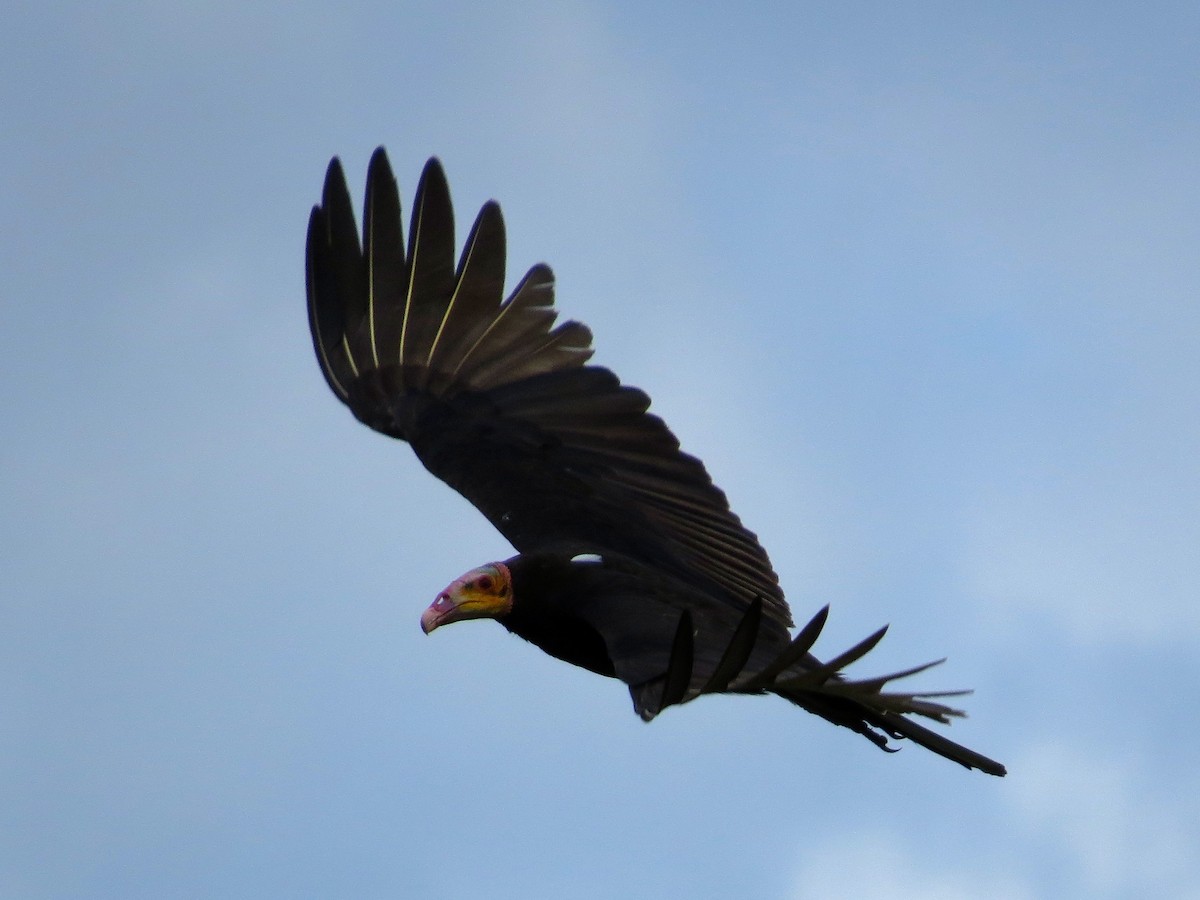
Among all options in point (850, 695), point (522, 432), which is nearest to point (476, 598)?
point (522, 432)

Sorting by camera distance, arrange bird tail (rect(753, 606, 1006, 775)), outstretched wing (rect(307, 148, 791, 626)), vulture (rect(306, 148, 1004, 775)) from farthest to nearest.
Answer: outstretched wing (rect(307, 148, 791, 626))
vulture (rect(306, 148, 1004, 775))
bird tail (rect(753, 606, 1006, 775))

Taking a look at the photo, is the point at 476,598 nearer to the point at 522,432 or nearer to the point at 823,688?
the point at 522,432

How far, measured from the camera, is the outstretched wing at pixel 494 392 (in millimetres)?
9602

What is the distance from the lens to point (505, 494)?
31.7 ft

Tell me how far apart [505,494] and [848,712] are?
8.95 ft

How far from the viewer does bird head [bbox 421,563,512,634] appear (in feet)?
30.0

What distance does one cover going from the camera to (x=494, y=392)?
1033 cm

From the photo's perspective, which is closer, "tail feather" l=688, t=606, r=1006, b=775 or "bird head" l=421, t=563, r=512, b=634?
"tail feather" l=688, t=606, r=1006, b=775

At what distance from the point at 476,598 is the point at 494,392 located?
1541 millimetres

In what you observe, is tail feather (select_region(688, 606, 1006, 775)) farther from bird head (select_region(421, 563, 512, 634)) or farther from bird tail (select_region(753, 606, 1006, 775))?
bird head (select_region(421, 563, 512, 634))

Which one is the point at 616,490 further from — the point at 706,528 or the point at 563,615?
the point at 563,615

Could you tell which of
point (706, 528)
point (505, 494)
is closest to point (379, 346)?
point (505, 494)

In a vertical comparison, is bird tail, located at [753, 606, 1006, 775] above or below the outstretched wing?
below

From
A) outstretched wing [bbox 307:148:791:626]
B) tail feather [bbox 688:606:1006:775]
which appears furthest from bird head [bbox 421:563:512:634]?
tail feather [bbox 688:606:1006:775]
